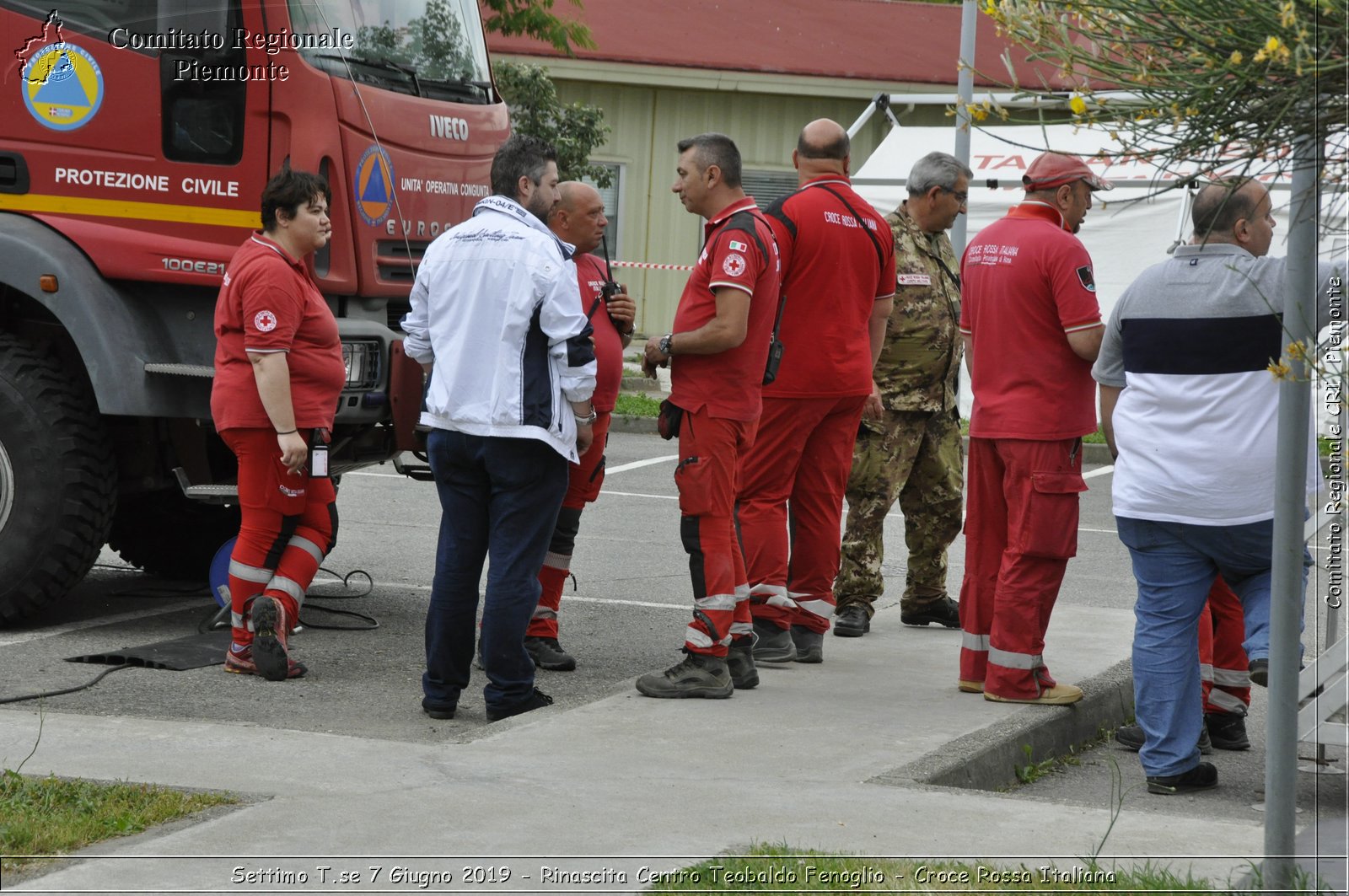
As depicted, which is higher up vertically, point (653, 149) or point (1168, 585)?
point (653, 149)

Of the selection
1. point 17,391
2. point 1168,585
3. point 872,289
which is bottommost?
point 1168,585

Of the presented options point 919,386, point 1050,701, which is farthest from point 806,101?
point 1050,701

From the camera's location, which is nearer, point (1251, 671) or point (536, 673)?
point (1251, 671)

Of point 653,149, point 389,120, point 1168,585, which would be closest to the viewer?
point 1168,585

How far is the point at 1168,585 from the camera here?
Result: 532 cm

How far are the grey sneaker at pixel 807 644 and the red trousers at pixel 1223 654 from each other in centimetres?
154

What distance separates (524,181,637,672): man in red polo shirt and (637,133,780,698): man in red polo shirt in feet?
1.35

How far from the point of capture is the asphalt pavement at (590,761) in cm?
410

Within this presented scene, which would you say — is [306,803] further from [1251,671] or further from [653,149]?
[653,149]

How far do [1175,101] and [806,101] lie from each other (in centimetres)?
2027

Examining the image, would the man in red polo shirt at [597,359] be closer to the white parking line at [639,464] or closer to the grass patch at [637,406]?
the white parking line at [639,464]

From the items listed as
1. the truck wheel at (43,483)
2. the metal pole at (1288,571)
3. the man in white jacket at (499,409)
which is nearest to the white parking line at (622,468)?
the truck wheel at (43,483)

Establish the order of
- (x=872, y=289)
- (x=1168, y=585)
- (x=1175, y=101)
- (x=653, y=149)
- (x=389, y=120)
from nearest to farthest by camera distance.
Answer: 1. (x=1175, y=101)
2. (x=1168, y=585)
3. (x=872, y=289)
4. (x=389, y=120)
5. (x=653, y=149)

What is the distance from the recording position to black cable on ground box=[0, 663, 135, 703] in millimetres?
5910
